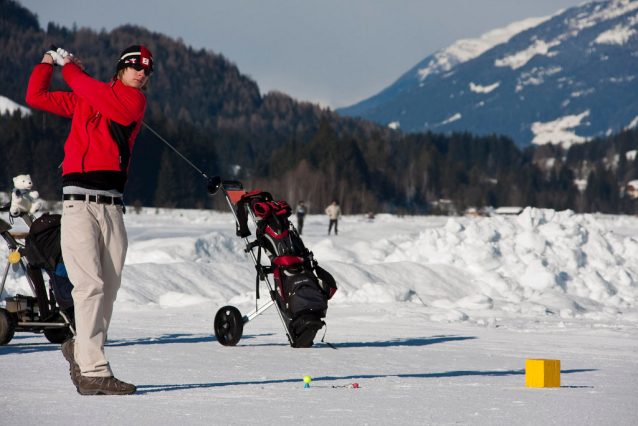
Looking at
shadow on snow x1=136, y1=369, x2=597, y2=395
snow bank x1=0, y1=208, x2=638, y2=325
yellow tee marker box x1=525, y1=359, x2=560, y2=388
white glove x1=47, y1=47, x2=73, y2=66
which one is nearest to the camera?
white glove x1=47, y1=47, x2=73, y2=66

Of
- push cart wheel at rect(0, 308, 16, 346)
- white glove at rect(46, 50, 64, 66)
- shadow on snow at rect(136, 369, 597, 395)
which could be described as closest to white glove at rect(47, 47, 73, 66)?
white glove at rect(46, 50, 64, 66)

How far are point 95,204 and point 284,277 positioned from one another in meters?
3.01

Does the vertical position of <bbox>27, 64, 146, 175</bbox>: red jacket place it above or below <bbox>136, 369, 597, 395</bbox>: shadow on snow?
above

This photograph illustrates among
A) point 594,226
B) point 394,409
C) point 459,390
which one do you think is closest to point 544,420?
point 394,409

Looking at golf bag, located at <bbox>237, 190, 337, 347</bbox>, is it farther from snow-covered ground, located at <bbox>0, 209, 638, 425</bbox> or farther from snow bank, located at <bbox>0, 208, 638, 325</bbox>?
snow bank, located at <bbox>0, 208, 638, 325</bbox>

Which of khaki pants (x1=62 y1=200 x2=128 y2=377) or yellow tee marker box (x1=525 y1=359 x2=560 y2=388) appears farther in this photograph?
yellow tee marker box (x1=525 y1=359 x2=560 y2=388)

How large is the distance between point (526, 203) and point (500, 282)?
165744mm

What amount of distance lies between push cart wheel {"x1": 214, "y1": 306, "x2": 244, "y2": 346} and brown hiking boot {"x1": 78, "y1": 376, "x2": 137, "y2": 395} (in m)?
3.11

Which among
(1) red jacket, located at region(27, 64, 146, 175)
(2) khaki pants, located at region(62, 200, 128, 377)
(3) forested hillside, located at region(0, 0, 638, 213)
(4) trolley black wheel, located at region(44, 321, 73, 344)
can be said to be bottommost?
(4) trolley black wheel, located at region(44, 321, 73, 344)

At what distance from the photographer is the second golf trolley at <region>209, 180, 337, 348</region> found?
745 centimetres

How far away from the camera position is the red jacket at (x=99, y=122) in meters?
4.72

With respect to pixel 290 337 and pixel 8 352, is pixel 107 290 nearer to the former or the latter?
pixel 8 352

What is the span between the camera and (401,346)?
824 cm

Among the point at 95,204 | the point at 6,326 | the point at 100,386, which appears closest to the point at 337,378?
the point at 100,386
